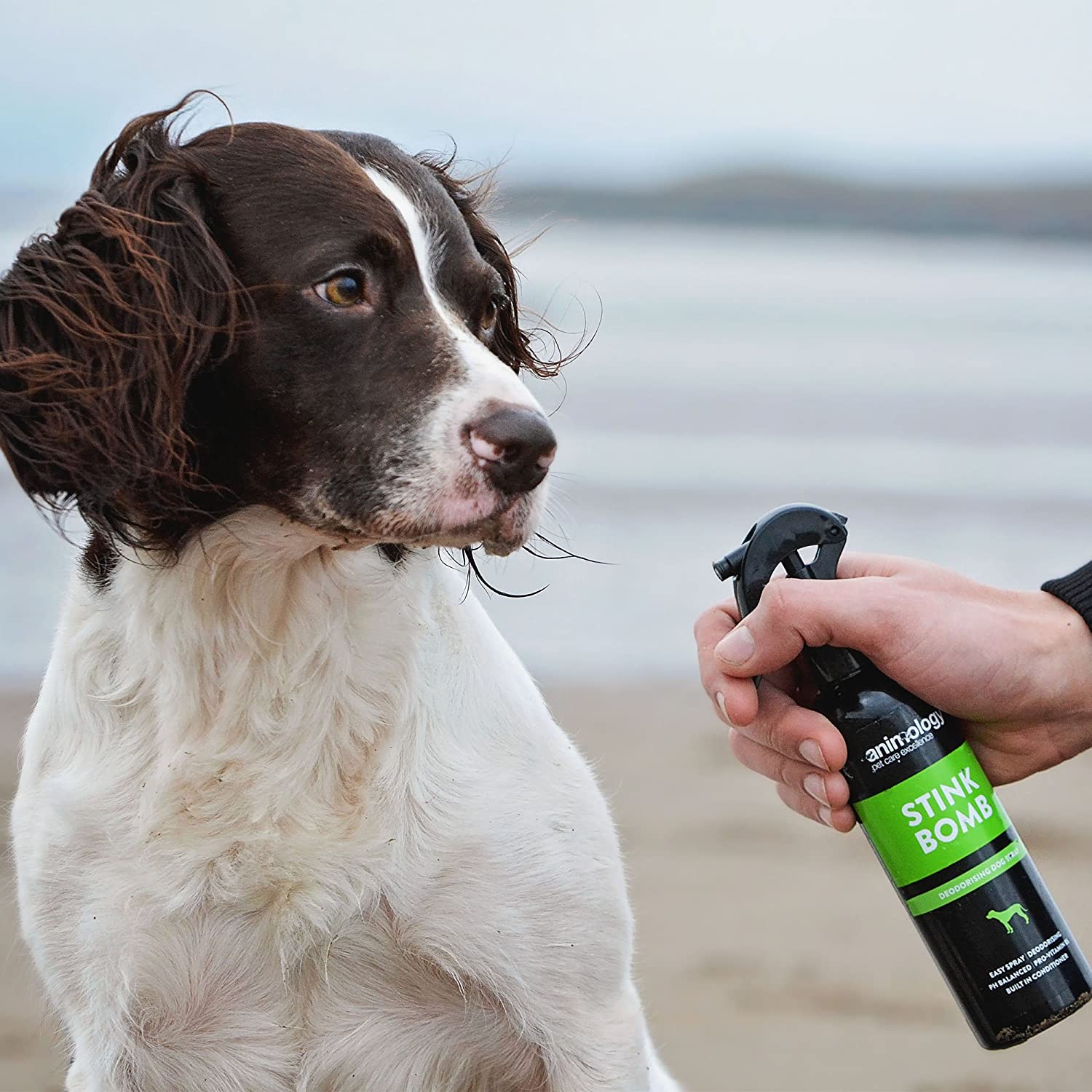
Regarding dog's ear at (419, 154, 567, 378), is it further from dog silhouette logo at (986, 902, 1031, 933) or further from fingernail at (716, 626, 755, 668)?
dog silhouette logo at (986, 902, 1031, 933)

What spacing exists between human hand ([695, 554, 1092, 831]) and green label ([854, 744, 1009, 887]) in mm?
105

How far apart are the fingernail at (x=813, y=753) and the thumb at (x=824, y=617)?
14 centimetres

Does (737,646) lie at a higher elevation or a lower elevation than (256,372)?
lower

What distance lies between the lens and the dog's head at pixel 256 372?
2627 mm

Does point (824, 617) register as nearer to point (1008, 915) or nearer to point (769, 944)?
point (1008, 915)

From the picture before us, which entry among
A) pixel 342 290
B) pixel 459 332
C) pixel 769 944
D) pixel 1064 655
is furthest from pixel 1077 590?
pixel 769 944

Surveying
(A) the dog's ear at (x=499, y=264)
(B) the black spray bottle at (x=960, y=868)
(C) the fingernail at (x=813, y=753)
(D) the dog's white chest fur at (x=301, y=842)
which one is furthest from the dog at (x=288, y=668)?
(B) the black spray bottle at (x=960, y=868)

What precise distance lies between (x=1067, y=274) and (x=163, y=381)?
18.7 meters

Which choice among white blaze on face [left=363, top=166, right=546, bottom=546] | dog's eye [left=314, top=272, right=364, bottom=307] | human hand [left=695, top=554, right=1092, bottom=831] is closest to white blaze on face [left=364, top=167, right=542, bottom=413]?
white blaze on face [left=363, top=166, right=546, bottom=546]

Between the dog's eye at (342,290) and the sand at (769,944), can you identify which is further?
the sand at (769,944)

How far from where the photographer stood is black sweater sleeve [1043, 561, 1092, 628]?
267 centimetres

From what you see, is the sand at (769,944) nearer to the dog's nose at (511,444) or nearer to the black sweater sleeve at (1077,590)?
the dog's nose at (511,444)

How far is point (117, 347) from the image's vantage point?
267 centimetres

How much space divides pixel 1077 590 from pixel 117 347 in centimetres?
173
